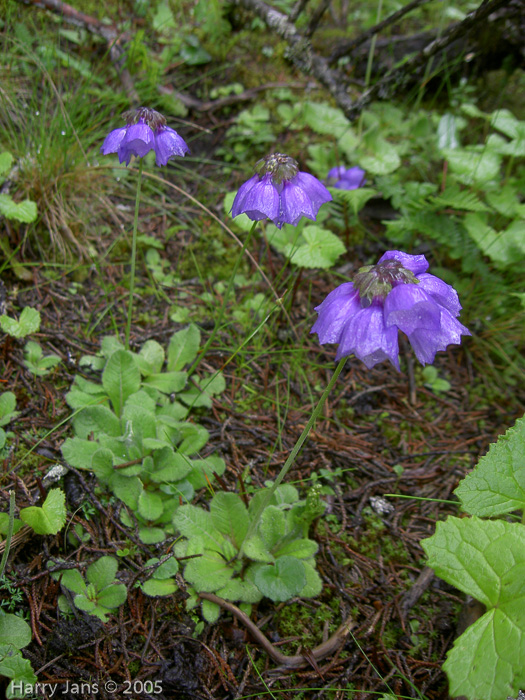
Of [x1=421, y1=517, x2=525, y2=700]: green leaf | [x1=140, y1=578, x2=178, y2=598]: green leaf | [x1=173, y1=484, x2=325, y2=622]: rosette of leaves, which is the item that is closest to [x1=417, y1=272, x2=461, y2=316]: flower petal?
[x1=421, y1=517, x2=525, y2=700]: green leaf

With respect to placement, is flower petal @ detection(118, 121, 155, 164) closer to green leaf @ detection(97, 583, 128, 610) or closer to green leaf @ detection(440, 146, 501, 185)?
green leaf @ detection(97, 583, 128, 610)

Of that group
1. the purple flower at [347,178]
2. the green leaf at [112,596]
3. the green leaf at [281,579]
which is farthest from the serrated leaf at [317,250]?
the green leaf at [112,596]

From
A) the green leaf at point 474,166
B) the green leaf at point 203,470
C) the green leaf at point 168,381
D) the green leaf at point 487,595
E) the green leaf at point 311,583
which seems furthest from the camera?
the green leaf at point 474,166

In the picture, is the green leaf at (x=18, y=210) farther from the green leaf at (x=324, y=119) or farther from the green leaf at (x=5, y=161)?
the green leaf at (x=324, y=119)

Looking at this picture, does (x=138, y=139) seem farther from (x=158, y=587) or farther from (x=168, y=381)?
(x=158, y=587)

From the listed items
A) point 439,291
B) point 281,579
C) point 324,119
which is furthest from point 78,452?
point 324,119
